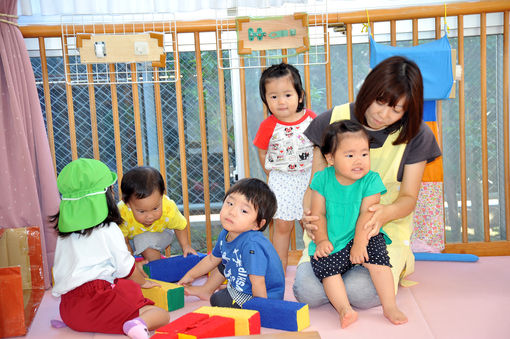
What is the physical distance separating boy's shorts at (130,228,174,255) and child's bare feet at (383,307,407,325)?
96cm

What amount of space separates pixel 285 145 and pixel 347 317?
0.76 m

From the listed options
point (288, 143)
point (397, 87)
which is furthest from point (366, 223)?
point (288, 143)

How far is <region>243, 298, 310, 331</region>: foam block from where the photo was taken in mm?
1481

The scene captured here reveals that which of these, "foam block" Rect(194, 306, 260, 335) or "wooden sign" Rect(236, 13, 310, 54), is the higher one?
"wooden sign" Rect(236, 13, 310, 54)

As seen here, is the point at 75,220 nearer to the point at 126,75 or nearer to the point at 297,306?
the point at 297,306

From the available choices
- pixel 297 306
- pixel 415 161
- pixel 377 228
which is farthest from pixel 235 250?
pixel 415 161

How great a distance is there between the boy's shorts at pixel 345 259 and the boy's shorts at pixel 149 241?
728 mm

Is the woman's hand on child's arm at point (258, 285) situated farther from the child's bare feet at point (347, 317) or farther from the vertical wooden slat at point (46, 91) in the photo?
the vertical wooden slat at point (46, 91)

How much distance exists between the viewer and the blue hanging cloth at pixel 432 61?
78.7 inches

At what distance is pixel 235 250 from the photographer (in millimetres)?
1630

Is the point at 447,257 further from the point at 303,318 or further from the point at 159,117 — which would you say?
the point at 159,117

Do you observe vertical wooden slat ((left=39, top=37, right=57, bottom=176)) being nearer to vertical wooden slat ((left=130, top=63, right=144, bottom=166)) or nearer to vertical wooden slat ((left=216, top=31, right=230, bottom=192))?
vertical wooden slat ((left=130, top=63, right=144, bottom=166))

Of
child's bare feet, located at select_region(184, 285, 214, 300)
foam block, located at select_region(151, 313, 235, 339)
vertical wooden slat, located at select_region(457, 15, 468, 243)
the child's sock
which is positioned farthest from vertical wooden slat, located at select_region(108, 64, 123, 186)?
vertical wooden slat, located at select_region(457, 15, 468, 243)

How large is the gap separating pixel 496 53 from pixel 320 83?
0.86 meters
